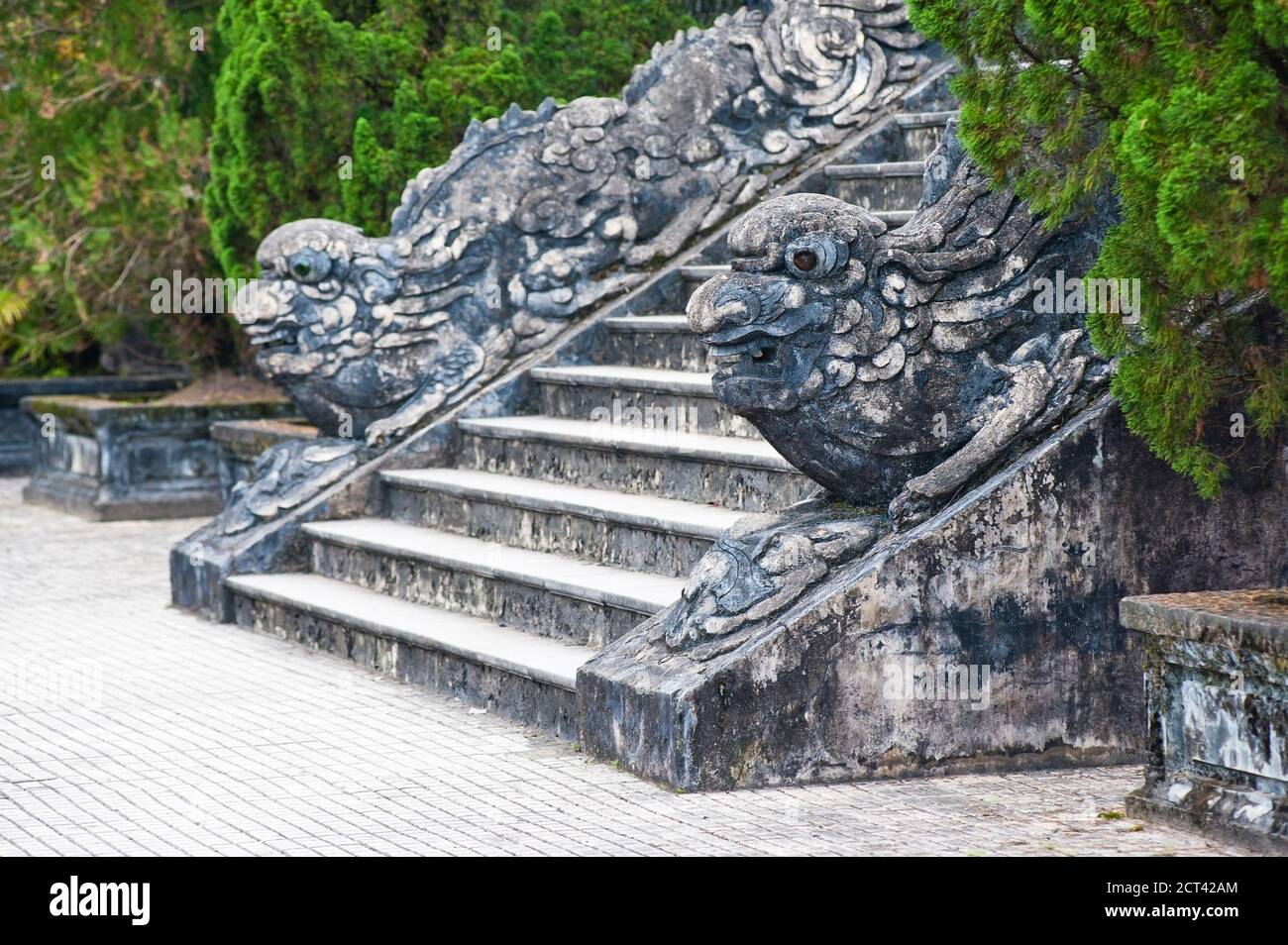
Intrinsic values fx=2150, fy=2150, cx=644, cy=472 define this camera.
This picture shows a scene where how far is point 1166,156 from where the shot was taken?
16.8 feet

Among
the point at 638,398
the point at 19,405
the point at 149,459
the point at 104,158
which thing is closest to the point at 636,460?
the point at 638,398

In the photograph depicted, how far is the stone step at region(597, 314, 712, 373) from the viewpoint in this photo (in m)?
9.29

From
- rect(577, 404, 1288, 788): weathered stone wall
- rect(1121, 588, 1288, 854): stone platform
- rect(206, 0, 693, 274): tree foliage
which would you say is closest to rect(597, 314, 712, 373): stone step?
rect(206, 0, 693, 274): tree foliage

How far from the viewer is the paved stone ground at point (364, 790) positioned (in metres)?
5.85

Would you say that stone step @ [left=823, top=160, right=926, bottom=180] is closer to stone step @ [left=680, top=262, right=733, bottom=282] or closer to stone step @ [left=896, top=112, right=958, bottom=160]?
stone step @ [left=896, top=112, right=958, bottom=160]

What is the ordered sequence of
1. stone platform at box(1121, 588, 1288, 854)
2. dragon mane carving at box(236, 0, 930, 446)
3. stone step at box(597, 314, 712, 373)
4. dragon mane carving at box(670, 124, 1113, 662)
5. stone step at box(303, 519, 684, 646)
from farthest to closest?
1. dragon mane carving at box(236, 0, 930, 446)
2. stone step at box(597, 314, 712, 373)
3. stone step at box(303, 519, 684, 646)
4. dragon mane carving at box(670, 124, 1113, 662)
5. stone platform at box(1121, 588, 1288, 854)

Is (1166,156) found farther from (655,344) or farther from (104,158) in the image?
(104,158)

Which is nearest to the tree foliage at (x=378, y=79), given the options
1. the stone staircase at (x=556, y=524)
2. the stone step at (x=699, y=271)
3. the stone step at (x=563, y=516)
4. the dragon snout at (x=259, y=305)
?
the dragon snout at (x=259, y=305)

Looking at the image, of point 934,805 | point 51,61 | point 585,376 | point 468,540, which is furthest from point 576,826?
point 51,61

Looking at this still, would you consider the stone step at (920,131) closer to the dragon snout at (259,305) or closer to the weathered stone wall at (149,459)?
the dragon snout at (259,305)

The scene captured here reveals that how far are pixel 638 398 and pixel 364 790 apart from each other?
9.89 ft

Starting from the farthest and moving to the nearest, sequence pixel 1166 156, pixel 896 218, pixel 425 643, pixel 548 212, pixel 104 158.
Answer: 1. pixel 104 158
2. pixel 548 212
3. pixel 896 218
4. pixel 425 643
5. pixel 1166 156

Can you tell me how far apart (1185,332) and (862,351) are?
1.32 m

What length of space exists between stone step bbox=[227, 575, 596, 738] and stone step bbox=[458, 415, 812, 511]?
2.72 ft
